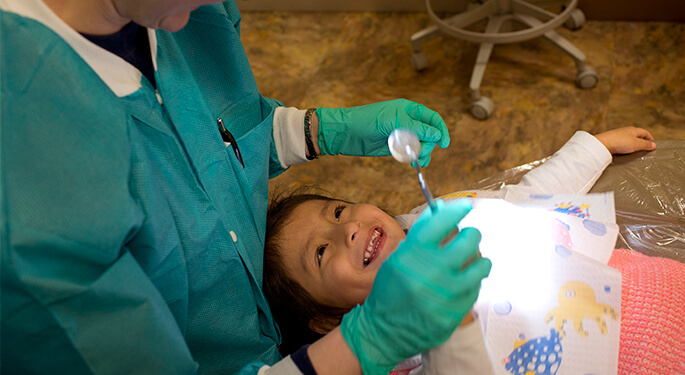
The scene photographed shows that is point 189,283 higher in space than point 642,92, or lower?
higher

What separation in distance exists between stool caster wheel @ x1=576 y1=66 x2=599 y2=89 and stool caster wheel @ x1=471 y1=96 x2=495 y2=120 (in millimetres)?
390

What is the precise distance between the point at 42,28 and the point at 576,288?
3.44 ft

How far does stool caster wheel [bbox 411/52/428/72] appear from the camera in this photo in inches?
98.4

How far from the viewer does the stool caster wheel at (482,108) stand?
2.25 meters

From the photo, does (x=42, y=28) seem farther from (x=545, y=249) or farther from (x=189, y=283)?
(x=545, y=249)

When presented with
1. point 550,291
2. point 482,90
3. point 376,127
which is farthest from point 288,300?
point 482,90

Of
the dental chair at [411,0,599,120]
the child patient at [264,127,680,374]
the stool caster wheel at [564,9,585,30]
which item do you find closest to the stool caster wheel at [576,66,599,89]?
the dental chair at [411,0,599,120]

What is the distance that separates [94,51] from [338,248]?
62 cm

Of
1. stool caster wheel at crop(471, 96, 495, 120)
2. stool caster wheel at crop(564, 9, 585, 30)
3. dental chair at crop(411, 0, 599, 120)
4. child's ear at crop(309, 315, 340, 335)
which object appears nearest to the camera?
child's ear at crop(309, 315, 340, 335)

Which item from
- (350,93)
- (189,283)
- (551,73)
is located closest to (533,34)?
(551,73)

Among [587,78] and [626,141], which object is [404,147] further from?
[587,78]

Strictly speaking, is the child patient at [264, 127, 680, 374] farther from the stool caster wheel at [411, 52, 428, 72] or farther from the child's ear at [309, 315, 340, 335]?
the stool caster wheel at [411, 52, 428, 72]

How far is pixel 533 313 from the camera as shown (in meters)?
1.05

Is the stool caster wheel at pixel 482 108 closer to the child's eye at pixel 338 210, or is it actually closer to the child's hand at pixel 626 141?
the child's hand at pixel 626 141
